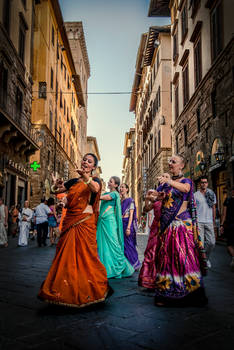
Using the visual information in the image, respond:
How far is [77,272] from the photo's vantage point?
3779 millimetres

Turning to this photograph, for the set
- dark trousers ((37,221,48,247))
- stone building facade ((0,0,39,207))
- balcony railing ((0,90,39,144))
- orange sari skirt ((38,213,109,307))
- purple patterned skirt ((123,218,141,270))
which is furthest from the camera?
stone building facade ((0,0,39,207))

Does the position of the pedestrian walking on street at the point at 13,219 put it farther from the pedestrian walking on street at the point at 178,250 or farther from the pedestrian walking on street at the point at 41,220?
the pedestrian walking on street at the point at 178,250

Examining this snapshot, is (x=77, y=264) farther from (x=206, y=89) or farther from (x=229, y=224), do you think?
(x=206, y=89)

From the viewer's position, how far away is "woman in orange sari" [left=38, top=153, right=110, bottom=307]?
368 centimetres

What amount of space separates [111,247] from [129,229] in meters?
0.99

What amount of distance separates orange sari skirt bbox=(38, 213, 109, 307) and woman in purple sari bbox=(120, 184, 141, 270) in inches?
121

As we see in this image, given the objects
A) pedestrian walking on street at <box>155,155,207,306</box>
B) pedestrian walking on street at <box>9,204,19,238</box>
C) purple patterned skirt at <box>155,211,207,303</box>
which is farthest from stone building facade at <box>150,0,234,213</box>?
pedestrian walking on street at <box>9,204,19,238</box>

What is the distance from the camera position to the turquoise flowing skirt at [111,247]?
6.16m

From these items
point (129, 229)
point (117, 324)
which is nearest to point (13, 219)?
point (129, 229)

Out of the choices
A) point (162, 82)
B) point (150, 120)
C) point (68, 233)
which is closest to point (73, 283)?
point (68, 233)

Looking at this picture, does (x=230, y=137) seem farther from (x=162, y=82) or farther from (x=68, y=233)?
(x=162, y=82)

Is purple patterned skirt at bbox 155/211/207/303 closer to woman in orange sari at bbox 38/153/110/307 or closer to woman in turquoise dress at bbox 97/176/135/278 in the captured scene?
woman in orange sari at bbox 38/153/110/307

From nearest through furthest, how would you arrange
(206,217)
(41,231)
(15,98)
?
(206,217) → (41,231) → (15,98)

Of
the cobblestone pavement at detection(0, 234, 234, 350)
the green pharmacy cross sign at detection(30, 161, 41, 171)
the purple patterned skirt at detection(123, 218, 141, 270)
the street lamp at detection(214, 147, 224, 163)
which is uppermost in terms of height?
the green pharmacy cross sign at detection(30, 161, 41, 171)
